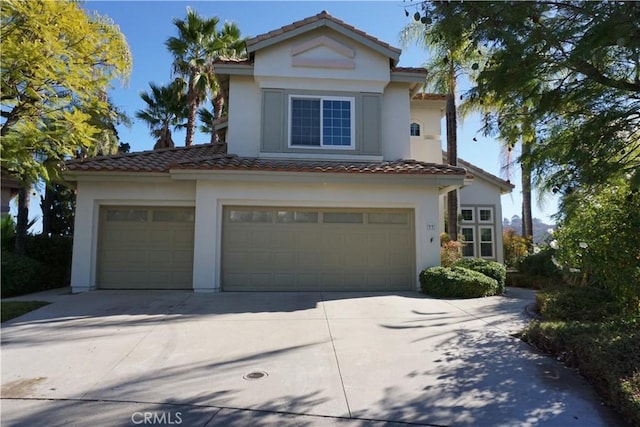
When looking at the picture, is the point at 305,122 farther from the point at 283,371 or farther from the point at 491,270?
the point at 283,371

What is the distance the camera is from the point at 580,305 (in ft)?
23.9

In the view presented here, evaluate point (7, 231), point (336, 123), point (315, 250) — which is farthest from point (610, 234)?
point (7, 231)

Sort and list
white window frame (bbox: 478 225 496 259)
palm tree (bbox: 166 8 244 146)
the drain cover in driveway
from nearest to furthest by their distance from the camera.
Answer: the drain cover in driveway
white window frame (bbox: 478 225 496 259)
palm tree (bbox: 166 8 244 146)

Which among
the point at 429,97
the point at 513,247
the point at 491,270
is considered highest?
the point at 429,97

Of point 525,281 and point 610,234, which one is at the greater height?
point 610,234

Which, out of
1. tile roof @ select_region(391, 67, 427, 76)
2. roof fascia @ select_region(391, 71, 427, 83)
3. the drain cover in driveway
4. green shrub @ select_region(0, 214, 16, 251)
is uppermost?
tile roof @ select_region(391, 67, 427, 76)

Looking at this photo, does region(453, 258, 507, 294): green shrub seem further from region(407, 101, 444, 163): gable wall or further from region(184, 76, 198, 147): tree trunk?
region(184, 76, 198, 147): tree trunk

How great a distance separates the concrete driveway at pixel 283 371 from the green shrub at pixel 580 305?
1.75 feet

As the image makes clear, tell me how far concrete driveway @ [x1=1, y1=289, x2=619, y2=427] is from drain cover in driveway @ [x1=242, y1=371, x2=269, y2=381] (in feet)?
0.12

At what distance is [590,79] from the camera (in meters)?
5.67

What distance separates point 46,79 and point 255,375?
18.3 ft

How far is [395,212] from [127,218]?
7466 millimetres

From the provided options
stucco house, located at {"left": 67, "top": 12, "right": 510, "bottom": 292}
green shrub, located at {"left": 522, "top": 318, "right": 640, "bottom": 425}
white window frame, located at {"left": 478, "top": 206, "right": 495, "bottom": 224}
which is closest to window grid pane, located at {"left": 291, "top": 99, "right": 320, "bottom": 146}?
stucco house, located at {"left": 67, "top": 12, "right": 510, "bottom": 292}

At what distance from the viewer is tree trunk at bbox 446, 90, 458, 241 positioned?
15.3m
